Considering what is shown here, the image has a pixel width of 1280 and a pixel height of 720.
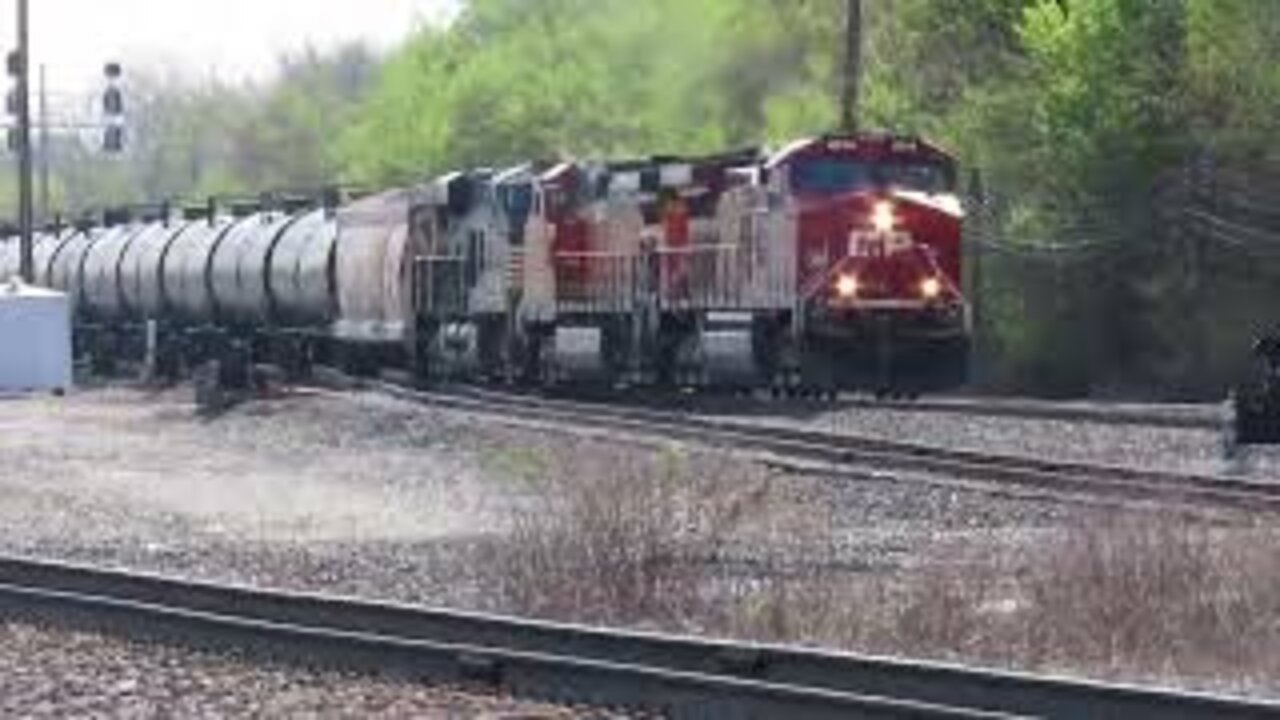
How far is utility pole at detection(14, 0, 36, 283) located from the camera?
5153cm

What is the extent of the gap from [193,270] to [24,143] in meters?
6.44

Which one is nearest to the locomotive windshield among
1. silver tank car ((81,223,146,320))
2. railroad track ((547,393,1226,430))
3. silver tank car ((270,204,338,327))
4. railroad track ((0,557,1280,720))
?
railroad track ((547,393,1226,430))

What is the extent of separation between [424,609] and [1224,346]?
29.0 metres

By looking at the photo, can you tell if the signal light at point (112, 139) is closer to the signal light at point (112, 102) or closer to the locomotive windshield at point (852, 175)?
the signal light at point (112, 102)

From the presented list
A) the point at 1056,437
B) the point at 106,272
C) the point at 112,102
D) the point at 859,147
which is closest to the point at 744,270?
the point at 859,147

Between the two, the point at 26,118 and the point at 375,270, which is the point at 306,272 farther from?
the point at 26,118

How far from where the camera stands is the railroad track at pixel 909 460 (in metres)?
16.6

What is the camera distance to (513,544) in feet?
48.1

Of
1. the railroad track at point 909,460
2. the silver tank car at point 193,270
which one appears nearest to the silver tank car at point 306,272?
the silver tank car at point 193,270

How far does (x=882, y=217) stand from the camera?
28922 millimetres

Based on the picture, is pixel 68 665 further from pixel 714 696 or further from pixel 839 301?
pixel 839 301

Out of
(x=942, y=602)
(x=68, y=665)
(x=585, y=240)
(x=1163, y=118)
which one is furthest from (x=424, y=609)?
(x=1163, y=118)

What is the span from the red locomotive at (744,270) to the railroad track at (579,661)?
16.3 m

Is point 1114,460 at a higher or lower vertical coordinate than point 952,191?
lower
